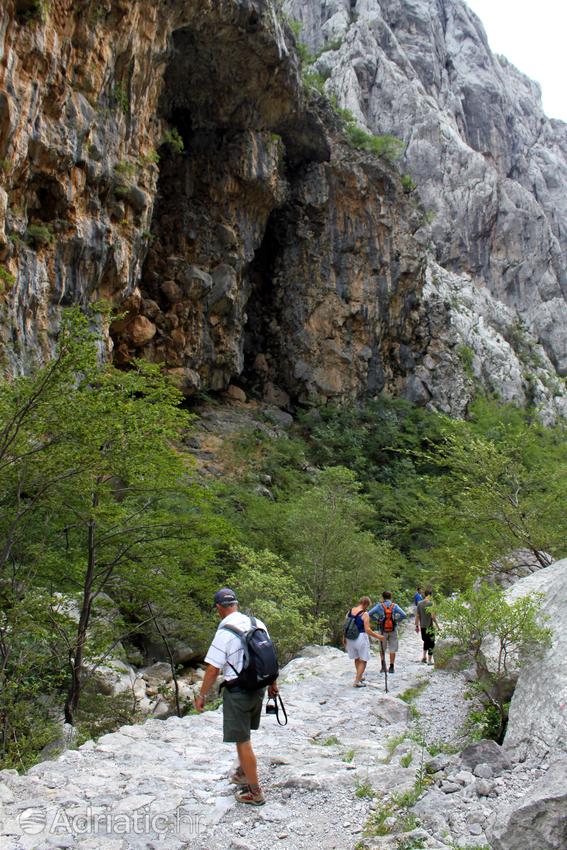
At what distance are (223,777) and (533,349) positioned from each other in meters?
50.1

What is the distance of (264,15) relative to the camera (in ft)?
67.6

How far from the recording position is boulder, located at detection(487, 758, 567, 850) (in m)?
2.84

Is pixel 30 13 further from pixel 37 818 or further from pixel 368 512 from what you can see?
pixel 368 512

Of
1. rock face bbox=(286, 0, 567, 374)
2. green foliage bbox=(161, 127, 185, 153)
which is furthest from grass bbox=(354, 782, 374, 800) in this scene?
rock face bbox=(286, 0, 567, 374)

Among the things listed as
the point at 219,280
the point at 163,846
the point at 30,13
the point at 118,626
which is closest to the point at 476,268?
the point at 219,280

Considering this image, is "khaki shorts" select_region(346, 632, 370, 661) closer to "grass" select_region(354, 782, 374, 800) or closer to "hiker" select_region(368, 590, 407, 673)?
"hiker" select_region(368, 590, 407, 673)

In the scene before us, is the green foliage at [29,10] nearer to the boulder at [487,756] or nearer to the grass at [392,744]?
the grass at [392,744]

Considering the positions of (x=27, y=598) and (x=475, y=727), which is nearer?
(x=475, y=727)

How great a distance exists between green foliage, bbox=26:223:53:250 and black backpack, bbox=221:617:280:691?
467 inches

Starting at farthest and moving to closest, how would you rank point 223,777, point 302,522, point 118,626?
point 302,522 → point 118,626 → point 223,777

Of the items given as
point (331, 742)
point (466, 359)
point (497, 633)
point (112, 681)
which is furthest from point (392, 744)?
point (466, 359)

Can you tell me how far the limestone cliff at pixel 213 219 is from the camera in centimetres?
1262

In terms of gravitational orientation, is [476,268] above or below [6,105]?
above

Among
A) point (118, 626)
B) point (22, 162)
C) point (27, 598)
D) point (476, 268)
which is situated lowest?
point (118, 626)
